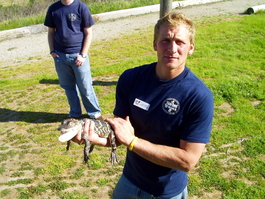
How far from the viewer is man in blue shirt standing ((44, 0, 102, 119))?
513 centimetres

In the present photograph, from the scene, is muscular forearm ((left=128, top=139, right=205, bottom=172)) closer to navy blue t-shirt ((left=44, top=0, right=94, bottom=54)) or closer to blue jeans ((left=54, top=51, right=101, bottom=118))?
blue jeans ((left=54, top=51, right=101, bottom=118))

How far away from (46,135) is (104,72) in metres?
3.20

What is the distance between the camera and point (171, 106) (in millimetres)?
2182

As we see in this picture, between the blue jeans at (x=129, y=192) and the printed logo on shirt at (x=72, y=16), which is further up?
the printed logo on shirt at (x=72, y=16)

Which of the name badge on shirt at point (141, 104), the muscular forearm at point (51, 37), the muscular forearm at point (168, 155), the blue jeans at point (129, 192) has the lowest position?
the blue jeans at point (129, 192)

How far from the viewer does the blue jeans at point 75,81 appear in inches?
209

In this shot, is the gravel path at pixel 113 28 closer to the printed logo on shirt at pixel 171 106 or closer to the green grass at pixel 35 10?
the green grass at pixel 35 10

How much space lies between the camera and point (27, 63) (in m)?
10.2

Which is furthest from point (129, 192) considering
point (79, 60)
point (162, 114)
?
point (79, 60)

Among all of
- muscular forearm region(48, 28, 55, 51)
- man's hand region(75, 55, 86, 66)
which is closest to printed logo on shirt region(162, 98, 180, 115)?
man's hand region(75, 55, 86, 66)

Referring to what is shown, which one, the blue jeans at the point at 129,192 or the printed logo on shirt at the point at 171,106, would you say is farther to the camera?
the blue jeans at the point at 129,192

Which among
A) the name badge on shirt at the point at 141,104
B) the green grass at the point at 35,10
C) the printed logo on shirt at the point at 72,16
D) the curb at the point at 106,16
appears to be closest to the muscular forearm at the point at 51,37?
the printed logo on shirt at the point at 72,16

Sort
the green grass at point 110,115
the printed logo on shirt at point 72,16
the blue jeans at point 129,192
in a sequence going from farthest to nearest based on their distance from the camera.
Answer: the printed logo on shirt at point 72,16 < the green grass at point 110,115 < the blue jeans at point 129,192

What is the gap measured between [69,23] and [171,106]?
3.64 m
